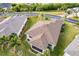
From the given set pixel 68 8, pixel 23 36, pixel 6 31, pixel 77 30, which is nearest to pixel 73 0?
pixel 68 8

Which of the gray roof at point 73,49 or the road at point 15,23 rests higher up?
the road at point 15,23

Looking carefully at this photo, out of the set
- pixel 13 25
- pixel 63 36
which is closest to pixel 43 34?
pixel 63 36

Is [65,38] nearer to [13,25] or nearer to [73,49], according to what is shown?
[73,49]

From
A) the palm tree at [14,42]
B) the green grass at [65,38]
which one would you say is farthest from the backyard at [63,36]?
the palm tree at [14,42]

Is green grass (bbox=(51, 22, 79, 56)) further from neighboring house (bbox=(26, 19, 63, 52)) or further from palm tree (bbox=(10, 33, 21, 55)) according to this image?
palm tree (bbox=(10, 33, 21, 55))

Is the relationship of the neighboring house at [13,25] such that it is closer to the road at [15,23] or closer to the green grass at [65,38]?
the road at [15,23]

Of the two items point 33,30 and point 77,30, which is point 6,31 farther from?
point 77,30

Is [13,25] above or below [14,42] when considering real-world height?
above
